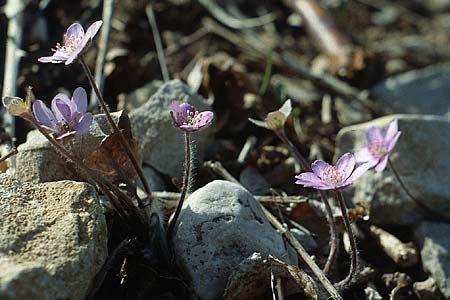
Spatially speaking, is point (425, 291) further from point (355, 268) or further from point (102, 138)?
point (102, 138)

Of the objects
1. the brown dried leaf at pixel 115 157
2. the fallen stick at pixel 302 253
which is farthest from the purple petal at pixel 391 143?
the brown dried leaf at pixel 115 157

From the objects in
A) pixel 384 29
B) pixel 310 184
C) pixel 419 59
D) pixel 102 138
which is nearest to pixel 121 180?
pixel 102 138

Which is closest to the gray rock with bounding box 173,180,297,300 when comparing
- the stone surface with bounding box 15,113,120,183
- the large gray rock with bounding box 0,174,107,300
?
the large gray rock with bounding box 0,174,107,300

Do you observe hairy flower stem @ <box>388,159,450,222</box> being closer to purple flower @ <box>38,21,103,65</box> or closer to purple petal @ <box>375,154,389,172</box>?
purple petal @ <box>375,154,389,172</box>

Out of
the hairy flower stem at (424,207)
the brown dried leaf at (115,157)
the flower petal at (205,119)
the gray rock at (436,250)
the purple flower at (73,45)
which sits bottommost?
the gray rock at (436,250)

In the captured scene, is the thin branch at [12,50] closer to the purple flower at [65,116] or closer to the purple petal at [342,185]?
the purple flower at [65,116]

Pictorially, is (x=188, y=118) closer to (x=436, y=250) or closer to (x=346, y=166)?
(x=346, y=166)
